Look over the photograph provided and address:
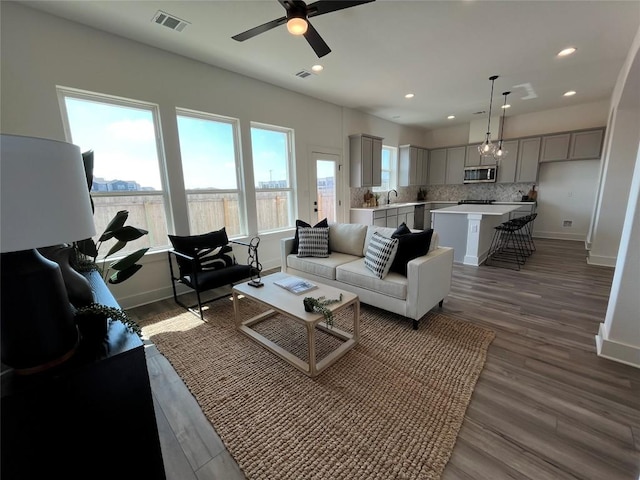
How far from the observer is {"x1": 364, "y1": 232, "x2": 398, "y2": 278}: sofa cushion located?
259cm

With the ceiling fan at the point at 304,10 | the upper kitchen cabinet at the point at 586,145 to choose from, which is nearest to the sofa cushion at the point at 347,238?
the ceiling fan at the point at 304,10

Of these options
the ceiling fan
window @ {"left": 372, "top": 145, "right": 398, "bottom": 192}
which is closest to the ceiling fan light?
the ceiling fan

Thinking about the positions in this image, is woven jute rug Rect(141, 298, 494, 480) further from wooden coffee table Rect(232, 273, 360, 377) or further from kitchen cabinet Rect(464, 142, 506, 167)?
kitchen cabinet Rect(464, 142, 506, 167)

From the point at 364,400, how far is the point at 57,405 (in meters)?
1.53

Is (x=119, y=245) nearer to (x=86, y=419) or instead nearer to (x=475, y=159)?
(x=86, y=419)

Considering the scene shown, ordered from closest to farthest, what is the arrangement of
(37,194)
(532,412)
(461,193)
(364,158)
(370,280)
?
1. (37,194)
2. (532,412)
3. (370,280)
4. (364,158)
5. (461,193)

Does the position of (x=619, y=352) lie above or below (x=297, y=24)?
below

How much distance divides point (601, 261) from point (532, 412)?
4.35 m

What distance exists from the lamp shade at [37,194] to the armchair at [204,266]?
192 centimetres

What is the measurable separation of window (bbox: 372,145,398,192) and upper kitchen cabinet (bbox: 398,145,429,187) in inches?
5.3

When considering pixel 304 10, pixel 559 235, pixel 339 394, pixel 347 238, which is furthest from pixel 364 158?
pixel 559 235

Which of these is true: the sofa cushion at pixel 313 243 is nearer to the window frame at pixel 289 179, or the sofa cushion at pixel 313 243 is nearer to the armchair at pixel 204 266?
the armchair at pixel 204 266

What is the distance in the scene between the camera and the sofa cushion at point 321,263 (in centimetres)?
307

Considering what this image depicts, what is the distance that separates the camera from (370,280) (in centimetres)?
270
